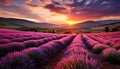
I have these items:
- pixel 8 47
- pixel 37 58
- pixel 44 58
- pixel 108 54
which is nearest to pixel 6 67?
pixel 37 58

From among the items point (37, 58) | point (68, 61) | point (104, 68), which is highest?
point (68, 61)

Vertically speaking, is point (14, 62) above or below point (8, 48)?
above

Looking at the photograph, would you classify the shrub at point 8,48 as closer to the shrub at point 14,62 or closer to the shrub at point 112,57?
the shrub at point 14,62

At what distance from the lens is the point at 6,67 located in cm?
377

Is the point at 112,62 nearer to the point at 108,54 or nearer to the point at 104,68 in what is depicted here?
the point at 108,54

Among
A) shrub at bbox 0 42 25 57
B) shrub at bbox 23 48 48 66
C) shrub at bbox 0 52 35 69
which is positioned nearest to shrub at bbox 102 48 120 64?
shrub at bbox 23 48 48 66

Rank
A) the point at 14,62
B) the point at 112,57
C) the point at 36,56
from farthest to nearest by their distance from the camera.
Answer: the point at 112,57, the point at 36,56, the point at 14,62

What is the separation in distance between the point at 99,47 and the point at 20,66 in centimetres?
751

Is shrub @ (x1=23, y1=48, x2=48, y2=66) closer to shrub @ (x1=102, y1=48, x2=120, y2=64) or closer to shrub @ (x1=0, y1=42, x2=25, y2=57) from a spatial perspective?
shrub @ (x1=0, y1=42, x2=25, y2=57)

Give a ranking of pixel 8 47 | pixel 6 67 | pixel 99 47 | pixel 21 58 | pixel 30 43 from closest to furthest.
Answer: pixel 6 67 → pixel 21 58 → pixel 8 47 → pixel 99 47 → pixel 30 43

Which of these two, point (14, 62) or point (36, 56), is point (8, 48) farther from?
point (14, 62)

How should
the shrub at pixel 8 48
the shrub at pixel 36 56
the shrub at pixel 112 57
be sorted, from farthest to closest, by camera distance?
the shrub at pixel 8 48 → the shrub at pixel 112 57 → the shrub at pixel 36 56

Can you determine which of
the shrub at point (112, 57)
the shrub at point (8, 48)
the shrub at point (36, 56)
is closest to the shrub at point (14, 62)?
the shrub at point (36, 56)

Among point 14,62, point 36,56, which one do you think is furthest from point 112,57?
point 14,62
